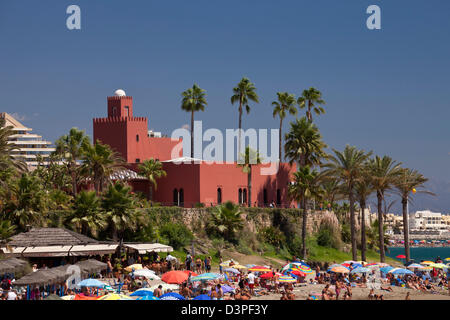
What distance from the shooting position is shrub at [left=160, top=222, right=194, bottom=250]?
42.6m

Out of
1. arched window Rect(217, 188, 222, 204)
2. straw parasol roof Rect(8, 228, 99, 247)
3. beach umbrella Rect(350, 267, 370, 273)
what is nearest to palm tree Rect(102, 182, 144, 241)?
straw parasol roof Rect(8, 228, 99, 247)

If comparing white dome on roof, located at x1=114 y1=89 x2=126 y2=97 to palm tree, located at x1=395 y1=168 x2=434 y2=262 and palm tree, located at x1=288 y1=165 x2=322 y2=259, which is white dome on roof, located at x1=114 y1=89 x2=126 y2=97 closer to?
palm tree, located at x1=288 y1=165 x2=322 y2=259

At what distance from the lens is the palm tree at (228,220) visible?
45656 mm

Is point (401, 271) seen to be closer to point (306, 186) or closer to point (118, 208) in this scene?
point (306, 186)

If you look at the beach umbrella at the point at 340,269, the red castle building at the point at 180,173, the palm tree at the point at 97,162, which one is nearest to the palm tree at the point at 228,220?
the red castle building at the point at 180,173

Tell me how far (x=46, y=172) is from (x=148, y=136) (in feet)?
33.6

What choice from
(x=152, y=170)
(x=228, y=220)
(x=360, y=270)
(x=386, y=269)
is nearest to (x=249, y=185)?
(x=228, y=220)

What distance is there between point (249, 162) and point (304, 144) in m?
4.80

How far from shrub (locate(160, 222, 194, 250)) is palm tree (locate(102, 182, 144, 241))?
373 cm

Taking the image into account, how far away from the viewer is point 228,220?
45.6 meters

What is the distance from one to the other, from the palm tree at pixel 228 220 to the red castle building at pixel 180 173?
3.15 m

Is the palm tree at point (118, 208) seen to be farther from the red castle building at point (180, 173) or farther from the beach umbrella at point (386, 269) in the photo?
the beach umbrella at point (386, 269)
